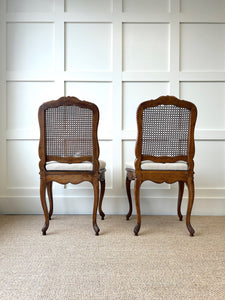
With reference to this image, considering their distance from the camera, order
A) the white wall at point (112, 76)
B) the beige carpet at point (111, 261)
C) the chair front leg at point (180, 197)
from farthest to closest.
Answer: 1. the white wall at point (112, 76)
2. the chair front leg at point (180, 197)
3. the beige carpet at point (111, 261)

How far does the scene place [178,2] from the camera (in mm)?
2834

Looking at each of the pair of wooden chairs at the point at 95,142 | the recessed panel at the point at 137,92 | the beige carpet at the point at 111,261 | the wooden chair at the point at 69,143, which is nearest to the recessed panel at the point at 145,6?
the recessed panel at the point at 137,92

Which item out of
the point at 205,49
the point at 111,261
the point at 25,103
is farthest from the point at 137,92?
the point at 111,261

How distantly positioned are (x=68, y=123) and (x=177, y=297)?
1385 mm

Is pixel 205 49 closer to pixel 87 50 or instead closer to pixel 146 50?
pixel 146 50

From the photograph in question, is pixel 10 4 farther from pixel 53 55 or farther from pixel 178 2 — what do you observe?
pixel 178 2

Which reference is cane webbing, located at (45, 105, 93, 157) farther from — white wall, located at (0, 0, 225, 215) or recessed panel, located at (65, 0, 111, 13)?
recessed panel, located at (65, 0, 111, 13)

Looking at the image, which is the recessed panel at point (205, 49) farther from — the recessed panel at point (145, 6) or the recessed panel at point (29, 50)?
the recessed panel at point (29, 50)

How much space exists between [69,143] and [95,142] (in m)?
0.20

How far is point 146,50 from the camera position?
9.46 ft

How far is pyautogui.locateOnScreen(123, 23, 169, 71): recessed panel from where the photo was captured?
288 centimetres

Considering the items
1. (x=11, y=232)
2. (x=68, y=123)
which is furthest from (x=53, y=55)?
(x=11, y=232)

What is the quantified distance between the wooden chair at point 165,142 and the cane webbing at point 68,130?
403 millimetres

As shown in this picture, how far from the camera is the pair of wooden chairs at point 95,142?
6.91 ft
